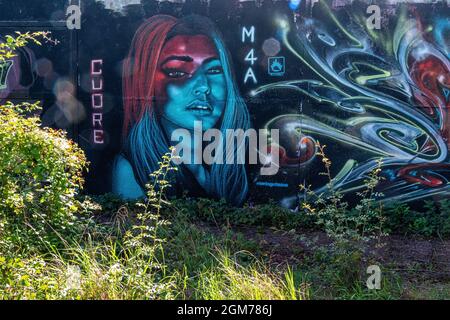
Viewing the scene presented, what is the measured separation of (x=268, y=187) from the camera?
7535 mm

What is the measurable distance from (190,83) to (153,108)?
591 millimetres

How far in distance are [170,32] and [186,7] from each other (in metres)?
0.38

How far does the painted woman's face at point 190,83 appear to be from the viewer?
299 inches

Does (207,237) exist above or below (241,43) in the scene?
below

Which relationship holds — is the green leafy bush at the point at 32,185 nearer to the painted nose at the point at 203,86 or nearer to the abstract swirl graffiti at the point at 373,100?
the painted nose at the point at 203,86

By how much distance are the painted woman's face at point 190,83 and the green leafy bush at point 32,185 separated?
263 cm

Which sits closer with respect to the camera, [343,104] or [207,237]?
[207,237]

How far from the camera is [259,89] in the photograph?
7.49 m

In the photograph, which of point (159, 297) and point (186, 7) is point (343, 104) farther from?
point (159, 297)

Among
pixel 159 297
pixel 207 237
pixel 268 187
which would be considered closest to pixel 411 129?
pixel 268 187

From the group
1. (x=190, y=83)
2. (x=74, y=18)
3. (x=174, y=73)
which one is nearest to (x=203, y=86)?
(x=190, y=83)

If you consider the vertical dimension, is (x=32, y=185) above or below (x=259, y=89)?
below

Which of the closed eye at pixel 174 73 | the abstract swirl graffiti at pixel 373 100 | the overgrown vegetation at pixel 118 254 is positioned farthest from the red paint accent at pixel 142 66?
the overgrown vegetation at pixel 118 254

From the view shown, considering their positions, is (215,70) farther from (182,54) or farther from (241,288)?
(241,288)
